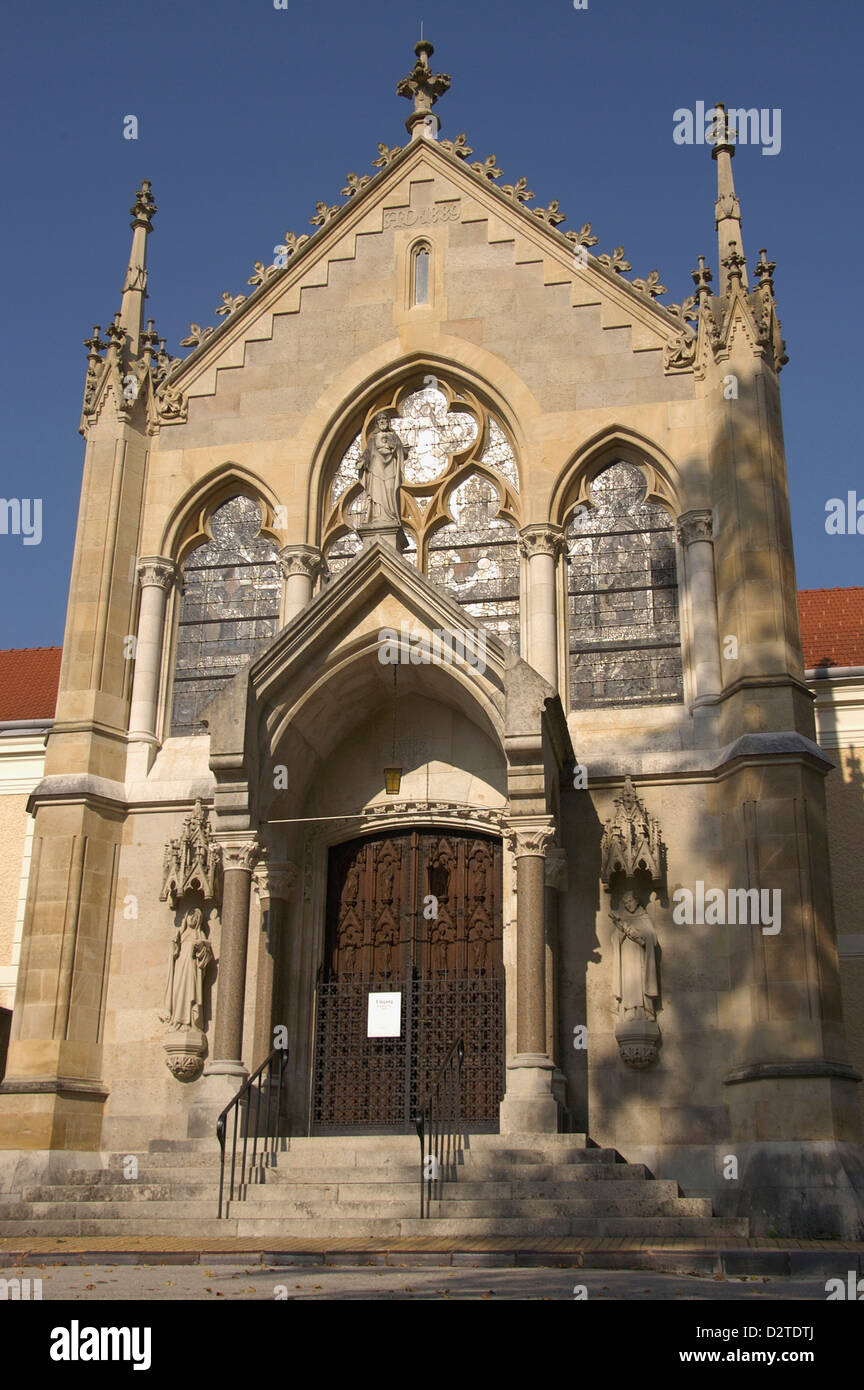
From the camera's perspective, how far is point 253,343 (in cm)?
1747

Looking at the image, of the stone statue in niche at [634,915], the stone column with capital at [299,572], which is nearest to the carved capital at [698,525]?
the stone statue in niche at [634,915]

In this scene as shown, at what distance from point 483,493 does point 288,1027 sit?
6.53 m

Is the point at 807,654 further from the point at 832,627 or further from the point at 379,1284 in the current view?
the point at 379,1284

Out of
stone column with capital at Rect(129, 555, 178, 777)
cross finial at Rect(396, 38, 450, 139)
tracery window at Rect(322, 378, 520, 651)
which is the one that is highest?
cross finial at Rect(396, 38, 450, 139)

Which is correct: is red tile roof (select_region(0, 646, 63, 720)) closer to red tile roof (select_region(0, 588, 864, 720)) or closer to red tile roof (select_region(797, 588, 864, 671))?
red tile roof (select_region(0, 588, 864, 720))

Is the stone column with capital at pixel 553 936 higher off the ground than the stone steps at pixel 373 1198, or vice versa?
the stone column with capital at pixel 553 936

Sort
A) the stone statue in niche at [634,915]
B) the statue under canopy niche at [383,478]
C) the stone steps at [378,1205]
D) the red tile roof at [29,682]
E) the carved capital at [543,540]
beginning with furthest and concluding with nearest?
1. the red tile roof at [29,682]
2. the carved capital at [543,540]
3. the statue under canopy niche at [383,478]
4. the stone statue in niche at [634,915]
5. the stone steps at [378,1205]

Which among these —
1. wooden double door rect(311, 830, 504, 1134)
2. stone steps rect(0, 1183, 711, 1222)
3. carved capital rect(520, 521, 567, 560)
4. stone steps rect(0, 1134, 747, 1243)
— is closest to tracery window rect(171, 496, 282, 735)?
wooden double door rect(311, 830, 504, 1134)

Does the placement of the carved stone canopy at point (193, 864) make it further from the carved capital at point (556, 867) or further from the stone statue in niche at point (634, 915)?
the stone statue in niche at point (634, 915)

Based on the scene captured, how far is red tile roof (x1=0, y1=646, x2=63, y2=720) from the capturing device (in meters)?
21.3

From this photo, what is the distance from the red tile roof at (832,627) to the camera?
63.5ft

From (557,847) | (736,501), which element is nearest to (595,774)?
(557,847)

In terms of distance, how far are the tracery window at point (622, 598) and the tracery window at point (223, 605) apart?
3.61 metres

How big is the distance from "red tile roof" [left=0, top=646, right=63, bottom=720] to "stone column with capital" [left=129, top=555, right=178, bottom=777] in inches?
193
